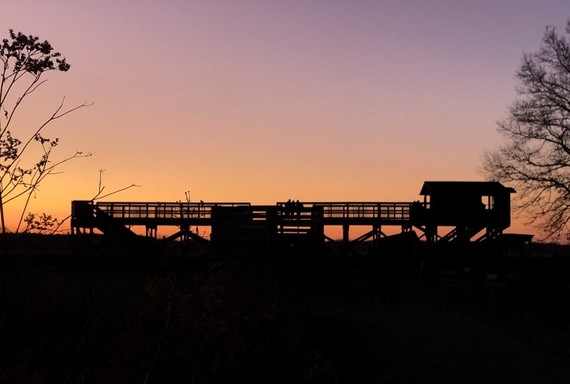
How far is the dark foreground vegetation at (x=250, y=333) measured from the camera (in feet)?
26.0

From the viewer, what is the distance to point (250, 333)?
11.2 m

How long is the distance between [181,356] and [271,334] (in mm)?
3342

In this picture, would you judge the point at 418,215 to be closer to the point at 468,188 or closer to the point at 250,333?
the point at 468,188

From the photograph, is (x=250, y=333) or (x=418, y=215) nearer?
(x=250, y=333)

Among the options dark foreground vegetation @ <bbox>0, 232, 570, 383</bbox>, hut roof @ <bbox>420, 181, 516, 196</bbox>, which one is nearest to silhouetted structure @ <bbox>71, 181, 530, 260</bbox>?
A: hut roof @ <bbox>420, 181, 516, 196</bbox>

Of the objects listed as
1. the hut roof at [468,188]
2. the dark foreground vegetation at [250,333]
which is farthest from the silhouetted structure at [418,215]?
the dark foreground vegetation at [250,333]

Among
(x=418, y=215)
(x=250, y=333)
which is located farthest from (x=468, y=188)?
(x=250, y=333)

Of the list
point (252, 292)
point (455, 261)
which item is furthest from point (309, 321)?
point (455, 261)

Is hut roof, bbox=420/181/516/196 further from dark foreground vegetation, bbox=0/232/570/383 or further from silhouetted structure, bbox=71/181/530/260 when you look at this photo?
dark foreground vegetation, bbox=0/232/570/383

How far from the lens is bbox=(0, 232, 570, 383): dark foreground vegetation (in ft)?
26.0

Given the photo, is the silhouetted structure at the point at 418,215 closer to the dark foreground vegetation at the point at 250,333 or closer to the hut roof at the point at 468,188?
the hut roof at the point at 468,188

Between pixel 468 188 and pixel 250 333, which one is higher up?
pixel 468 188

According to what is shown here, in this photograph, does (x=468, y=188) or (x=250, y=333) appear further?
(x=468, y=188)

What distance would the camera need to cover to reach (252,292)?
13578mm
